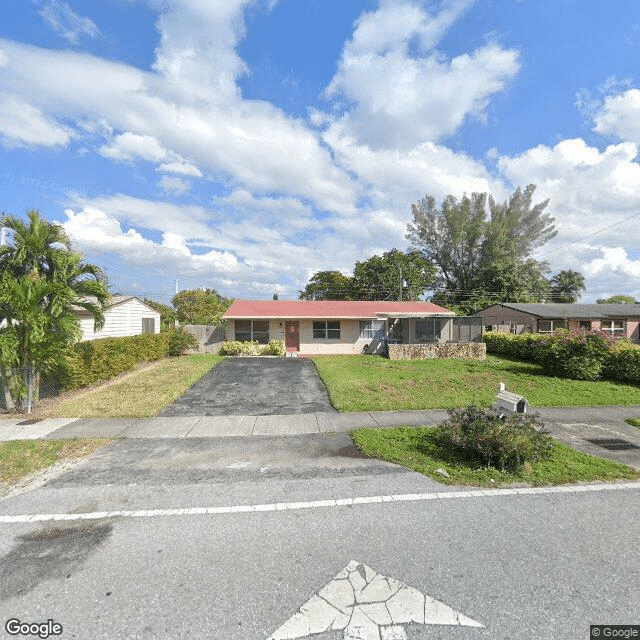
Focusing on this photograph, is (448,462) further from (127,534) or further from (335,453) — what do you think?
(127,534)

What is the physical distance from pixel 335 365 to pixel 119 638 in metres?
14.5

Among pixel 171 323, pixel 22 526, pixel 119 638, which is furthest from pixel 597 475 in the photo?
pixel 171 323

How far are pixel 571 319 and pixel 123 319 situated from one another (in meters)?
30.9

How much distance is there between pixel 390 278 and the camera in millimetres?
43562

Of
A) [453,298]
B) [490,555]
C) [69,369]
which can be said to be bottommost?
[490,555]

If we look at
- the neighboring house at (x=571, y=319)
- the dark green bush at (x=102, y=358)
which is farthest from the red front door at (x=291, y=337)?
the neighboring house at (x=571, y=319)

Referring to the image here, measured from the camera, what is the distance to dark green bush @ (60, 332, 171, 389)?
11.1 meters

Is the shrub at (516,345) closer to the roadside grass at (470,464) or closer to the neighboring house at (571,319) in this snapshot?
the neighboring house at (571,319)

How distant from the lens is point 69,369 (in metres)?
10.8

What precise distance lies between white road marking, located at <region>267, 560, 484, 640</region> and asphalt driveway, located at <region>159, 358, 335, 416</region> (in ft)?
20.5

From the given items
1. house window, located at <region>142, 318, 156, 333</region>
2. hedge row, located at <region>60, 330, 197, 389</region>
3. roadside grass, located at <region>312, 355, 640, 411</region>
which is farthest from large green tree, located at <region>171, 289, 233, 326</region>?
roadside grass, located at <region>312, 355, 640, 411</region>

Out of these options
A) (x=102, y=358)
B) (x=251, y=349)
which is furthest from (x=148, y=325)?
(x=102, y=358)

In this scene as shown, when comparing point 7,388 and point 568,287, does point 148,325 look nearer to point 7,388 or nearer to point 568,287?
point 7,388

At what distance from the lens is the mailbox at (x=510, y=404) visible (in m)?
6.13
